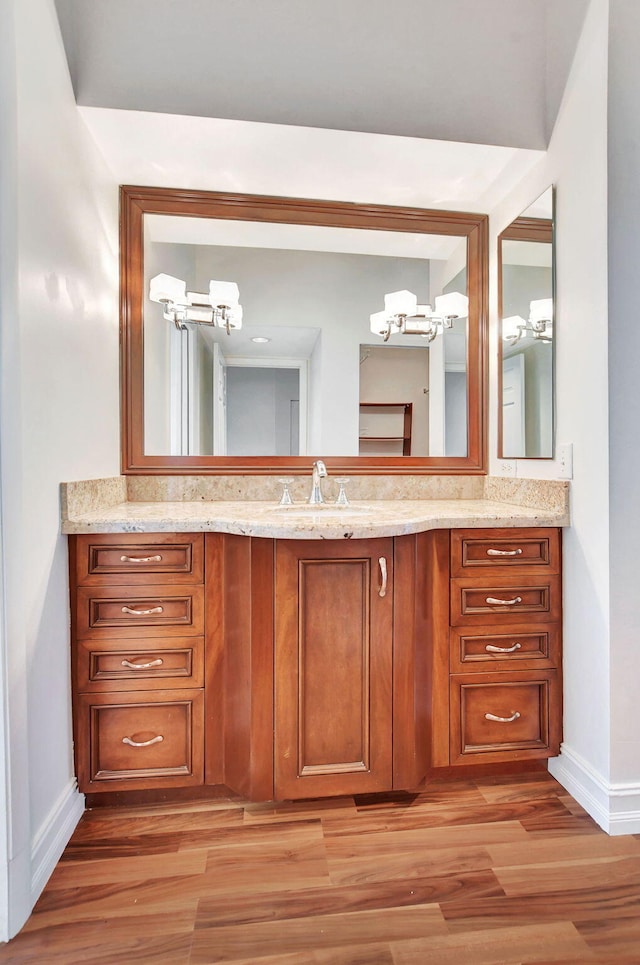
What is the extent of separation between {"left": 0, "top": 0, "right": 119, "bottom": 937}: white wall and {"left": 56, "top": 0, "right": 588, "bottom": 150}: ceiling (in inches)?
8.6

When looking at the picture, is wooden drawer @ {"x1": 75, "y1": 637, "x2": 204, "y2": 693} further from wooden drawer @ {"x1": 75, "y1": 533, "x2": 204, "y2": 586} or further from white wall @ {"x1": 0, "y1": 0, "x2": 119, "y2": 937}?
wooden drawer @ {"x1": 75, "y1": 533, "x2": 204, "y2": 586}

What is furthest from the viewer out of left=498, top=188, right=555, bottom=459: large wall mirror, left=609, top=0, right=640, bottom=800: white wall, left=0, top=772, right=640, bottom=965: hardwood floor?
left=498, top=188, right=555, bottom=459: large wall mirror

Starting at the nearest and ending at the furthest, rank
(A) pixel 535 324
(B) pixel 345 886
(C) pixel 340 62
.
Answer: (B) pixel 345 886 → (C) pixel 340 62 → (A) pixel 535 324

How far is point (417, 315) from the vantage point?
221 centimetres

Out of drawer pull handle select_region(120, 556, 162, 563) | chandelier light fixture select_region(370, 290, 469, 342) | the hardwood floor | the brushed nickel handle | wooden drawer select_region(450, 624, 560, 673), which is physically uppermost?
chandelier light fixture select_region(370, 290, 469, 342)

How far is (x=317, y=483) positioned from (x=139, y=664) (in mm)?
920

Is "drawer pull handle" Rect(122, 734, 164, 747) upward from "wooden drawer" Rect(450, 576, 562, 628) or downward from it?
downward

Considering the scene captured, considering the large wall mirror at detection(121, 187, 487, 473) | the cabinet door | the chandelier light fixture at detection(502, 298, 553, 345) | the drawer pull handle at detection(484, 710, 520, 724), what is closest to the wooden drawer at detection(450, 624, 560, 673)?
the drawer pull handle at detection(484, 710, 520, 724)

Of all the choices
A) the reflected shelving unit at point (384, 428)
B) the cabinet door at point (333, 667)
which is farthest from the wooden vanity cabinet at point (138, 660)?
the reflected shelving unit at point (384, 428)

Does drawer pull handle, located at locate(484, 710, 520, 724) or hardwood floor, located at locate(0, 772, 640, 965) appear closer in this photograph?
hardwood floor, located at locate(0, 772, 640, 965)

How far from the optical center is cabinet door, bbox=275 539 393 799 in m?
1.46

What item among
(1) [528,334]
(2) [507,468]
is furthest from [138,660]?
(1) [528,334]

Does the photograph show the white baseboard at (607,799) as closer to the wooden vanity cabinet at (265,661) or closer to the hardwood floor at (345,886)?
the hardwood floor at (345,886)

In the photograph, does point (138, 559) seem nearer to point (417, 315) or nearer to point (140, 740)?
point (140, 740)
